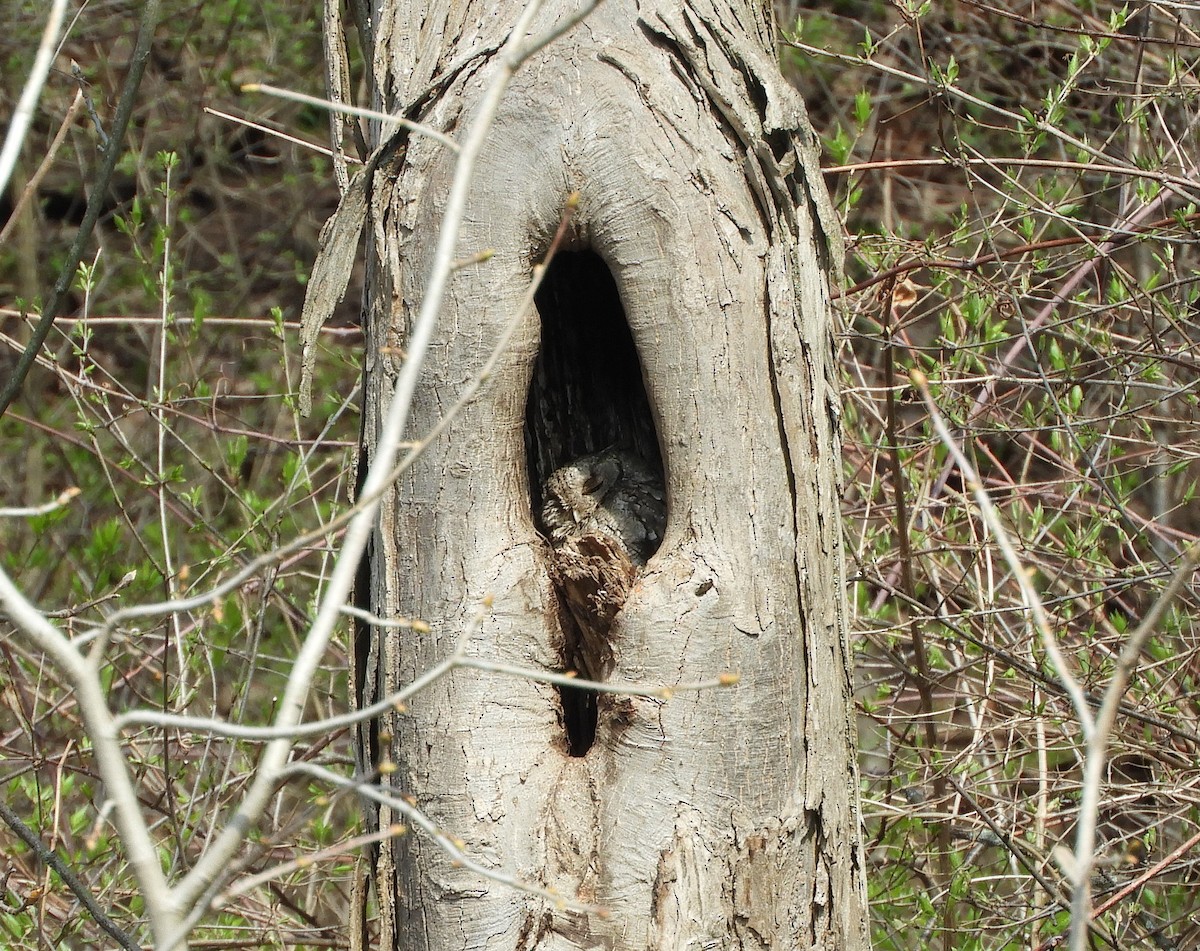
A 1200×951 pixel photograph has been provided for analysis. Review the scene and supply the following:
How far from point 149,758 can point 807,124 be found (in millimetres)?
2646

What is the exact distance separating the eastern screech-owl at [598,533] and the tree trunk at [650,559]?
0.06 feet

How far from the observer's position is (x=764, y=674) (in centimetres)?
190

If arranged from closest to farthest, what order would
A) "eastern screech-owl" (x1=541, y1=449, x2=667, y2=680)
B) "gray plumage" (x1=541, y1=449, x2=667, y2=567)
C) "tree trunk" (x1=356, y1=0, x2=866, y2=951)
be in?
"tree trunk" (x1=356, y1=0, x2=866, y2=951), "eastern screech-owl" (x1=541, y1=449, x2=667, y2=680), "gray plumage" (x1=541, y1=449, x2=667, y2=567)

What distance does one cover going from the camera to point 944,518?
3.71 meters

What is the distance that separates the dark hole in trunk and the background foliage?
2.78 feet

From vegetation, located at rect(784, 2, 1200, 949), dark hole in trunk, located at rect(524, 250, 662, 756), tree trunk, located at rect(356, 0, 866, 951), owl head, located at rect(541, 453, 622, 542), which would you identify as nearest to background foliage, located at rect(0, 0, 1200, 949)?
vegetation, located at rect(784, 2, 1200, 949)

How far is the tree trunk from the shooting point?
6.14 ft

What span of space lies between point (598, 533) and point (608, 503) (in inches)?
3.3

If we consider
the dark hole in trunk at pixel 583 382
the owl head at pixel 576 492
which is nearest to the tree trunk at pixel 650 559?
the owl head at pixel 576 492

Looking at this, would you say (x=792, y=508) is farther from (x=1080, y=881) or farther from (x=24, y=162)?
(x=24, y=162)

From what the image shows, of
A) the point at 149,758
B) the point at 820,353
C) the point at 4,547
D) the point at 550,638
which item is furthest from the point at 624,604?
the point at 4,547

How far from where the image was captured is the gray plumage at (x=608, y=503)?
2131 mm

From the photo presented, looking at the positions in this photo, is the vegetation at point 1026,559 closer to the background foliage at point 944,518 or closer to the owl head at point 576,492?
the background foliage at point 944,518

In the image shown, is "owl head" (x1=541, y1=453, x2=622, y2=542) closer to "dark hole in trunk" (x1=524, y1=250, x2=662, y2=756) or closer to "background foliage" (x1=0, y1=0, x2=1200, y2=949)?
"dark hole in trunk" (x1=524, y1=250, x2=662, y2=756)
